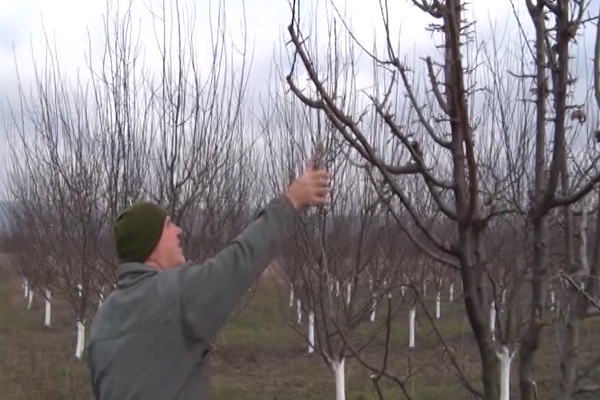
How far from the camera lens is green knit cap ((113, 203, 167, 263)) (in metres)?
2.43

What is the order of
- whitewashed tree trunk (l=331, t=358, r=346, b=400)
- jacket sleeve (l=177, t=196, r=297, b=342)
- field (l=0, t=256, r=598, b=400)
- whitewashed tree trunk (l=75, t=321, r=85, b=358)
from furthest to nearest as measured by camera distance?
whitewashed tree trunk (l=75, t=321, r=85, b=358) → field (l=0, t=256, r=598, b=400) → whitewashed tree trunk (l=331, t=358, r=346, b=400) → jacket sleeve (l=177, t=196, r=297, b=342)

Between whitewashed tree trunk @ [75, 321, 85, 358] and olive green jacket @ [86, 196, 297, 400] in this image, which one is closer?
Answer: olive green jacket @ [86, 196, 297, 400]

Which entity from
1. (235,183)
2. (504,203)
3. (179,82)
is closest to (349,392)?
(235,183)

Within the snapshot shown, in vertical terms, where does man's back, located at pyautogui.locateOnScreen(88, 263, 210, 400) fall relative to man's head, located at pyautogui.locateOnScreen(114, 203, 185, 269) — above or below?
below

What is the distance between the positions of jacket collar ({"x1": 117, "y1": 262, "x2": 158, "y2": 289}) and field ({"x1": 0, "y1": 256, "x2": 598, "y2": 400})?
21.6 ft

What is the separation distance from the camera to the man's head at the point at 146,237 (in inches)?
95.9

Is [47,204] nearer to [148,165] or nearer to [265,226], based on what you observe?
[148,165]

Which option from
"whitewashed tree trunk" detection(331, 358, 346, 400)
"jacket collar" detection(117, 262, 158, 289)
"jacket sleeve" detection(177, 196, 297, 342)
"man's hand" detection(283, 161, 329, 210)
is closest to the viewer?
"man's hand" detection(283, 161, 329, 210)

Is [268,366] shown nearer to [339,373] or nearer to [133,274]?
[339,373]

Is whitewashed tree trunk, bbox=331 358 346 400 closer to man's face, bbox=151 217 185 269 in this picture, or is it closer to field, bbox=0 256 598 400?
field, bbox=0 256 598 400

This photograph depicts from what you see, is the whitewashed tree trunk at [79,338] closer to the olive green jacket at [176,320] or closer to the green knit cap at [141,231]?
the green knit cap at [141,231]

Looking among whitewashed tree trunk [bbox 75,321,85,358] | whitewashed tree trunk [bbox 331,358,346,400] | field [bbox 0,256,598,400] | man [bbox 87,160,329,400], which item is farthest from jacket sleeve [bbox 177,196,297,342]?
whitewashed tree trunk [bbox 75,321,85,358]

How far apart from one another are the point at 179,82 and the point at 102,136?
4.59ft

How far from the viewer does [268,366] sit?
594 inches
